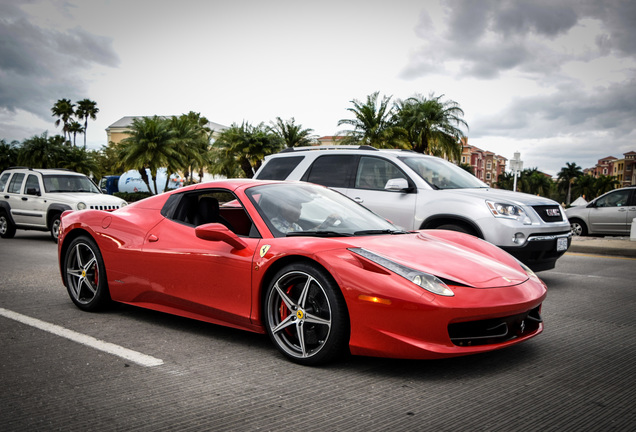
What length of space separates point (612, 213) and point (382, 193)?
10.7 m

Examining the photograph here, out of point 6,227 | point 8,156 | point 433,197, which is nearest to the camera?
point 433,197

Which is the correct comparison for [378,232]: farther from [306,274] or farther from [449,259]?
[306,274]

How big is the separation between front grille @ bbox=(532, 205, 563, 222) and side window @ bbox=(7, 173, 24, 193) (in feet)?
39.8

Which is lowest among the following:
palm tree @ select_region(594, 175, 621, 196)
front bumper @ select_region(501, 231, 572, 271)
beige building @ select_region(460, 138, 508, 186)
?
front bumper @ select_region(501, 231, 572, 271)

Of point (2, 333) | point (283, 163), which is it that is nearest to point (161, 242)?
point (2, 333)

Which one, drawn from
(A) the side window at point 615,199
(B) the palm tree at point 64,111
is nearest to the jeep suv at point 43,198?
(A) the side window at point 615,199

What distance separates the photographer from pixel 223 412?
272 centimetres

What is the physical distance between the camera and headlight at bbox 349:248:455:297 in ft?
10.4

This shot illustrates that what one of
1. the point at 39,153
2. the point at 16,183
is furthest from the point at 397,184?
the point at 39,153

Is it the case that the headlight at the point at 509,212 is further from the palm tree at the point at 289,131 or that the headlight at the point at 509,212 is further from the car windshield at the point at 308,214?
the palm tree at the point at 289,131

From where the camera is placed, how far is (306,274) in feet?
11.3

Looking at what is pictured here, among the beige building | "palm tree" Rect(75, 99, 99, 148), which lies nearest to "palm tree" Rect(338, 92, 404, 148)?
"palm tree" Rect(75, 99, 99, 148)

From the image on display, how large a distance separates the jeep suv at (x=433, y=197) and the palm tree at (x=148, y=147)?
30.2 metres

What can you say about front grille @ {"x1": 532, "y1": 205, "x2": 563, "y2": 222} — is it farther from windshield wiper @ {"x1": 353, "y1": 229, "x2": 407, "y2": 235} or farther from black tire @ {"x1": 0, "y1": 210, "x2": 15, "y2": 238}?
black tire @ {"x1": 0, "y1": 210, "x2": 15, "y2": 238}
